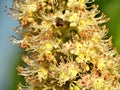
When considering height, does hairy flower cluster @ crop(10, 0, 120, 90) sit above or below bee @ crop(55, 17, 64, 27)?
below

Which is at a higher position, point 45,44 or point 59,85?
point 45,44

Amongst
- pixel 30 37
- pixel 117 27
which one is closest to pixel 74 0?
pixel 30 37

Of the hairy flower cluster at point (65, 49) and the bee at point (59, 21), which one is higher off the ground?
the bee at point (59, 21)

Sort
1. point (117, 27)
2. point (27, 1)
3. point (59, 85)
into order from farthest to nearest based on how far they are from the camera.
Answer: point (117, 27) < point (27, 1) < point (59, 85)

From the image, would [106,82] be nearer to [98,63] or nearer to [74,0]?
[98,63]

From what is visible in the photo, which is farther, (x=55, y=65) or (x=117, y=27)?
(x=117, y=27)

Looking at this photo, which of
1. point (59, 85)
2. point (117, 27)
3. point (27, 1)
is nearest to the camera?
point (59, 85)

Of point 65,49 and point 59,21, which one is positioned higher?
point 59,21

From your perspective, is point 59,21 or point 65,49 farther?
point 59,21
